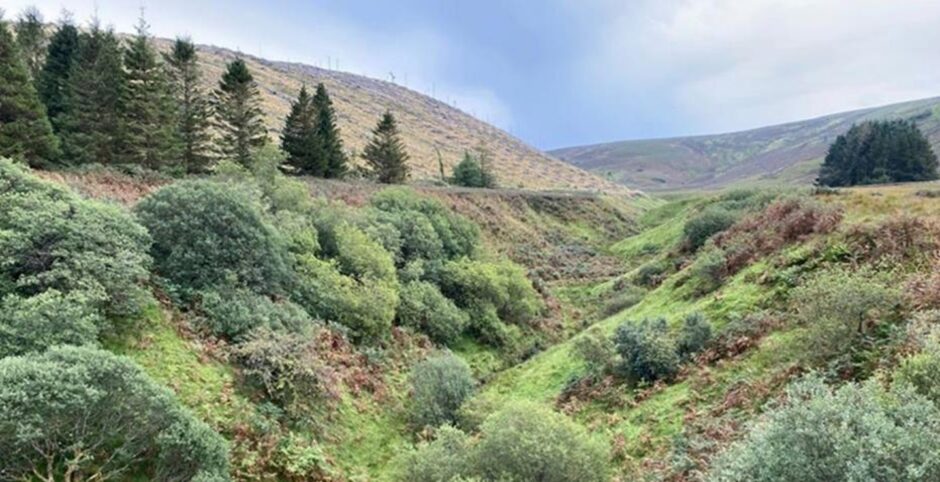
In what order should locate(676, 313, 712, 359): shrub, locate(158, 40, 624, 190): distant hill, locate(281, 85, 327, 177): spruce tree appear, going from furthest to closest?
locate(158, 40, 624, 190): distant hill → locate(281, 85, 327, 177): spruce tree → locate(676, 313, 712, 359): shrub

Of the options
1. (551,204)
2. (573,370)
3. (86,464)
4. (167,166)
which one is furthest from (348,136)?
(86,464)

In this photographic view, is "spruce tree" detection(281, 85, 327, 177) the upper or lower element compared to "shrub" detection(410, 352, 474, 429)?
upper

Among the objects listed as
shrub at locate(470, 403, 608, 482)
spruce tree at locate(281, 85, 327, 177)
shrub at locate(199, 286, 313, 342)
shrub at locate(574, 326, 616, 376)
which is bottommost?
shrub at locate(574, 326, 616, 376)

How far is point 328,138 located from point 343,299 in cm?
2810

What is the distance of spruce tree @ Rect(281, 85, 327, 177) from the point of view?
45.8 metres

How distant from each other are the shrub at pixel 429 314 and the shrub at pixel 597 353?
28.4 feet

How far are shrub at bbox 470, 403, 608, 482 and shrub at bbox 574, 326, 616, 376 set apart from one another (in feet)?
24.2

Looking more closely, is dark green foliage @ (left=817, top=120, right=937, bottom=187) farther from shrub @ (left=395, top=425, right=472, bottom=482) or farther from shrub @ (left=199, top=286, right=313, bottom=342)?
shrub @ (left=395, top=425, right=472, bottom=482)

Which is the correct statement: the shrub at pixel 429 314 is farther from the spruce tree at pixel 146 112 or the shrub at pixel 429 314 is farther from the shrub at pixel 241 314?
the spruce tree at pixel 146 112

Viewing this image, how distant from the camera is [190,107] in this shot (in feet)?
129

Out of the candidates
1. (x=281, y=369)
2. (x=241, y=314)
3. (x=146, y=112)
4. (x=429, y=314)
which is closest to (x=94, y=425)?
(x=281, y=369)

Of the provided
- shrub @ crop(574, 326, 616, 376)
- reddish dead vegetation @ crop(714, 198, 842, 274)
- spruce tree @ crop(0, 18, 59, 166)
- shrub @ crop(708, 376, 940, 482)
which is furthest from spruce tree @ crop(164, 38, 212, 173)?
shrub @ crop(708, 376, 940, 482)

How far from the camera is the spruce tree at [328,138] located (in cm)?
4750

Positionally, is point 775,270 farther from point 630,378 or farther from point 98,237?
point 98,237
